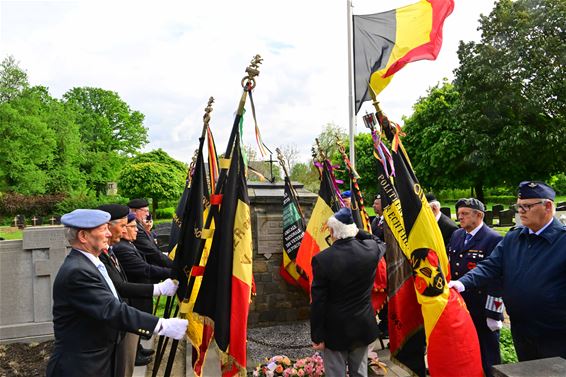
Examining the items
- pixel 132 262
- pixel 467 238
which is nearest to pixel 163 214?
pixel 132 262

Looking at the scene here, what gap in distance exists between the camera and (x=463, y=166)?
25.3 meters

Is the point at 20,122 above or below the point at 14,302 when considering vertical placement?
above

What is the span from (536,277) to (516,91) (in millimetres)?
22291

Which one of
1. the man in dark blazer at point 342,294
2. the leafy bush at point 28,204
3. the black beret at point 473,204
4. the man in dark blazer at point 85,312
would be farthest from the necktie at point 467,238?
the leafy bush at point 28,204

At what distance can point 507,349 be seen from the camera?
5.16 meters

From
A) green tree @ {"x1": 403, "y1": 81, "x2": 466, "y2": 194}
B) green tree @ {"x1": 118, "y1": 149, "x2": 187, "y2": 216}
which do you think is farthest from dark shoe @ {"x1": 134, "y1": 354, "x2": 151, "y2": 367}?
green tree @ {"x1": 118, "y1": 149, "x2": 187, "y2": 216}

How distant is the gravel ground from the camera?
5.47 m

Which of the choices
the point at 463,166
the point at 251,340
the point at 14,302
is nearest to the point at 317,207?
the point at 251,340

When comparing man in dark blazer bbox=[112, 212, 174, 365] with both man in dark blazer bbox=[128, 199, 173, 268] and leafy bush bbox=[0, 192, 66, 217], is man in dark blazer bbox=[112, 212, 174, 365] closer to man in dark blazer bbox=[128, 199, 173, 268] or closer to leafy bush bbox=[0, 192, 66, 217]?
man in dark blazer bbox=[128, 199, 173, 268]

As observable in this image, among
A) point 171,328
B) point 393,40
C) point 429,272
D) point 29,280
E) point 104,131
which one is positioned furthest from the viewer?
point 104,131

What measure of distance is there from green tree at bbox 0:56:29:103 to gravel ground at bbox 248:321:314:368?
37.3 meters

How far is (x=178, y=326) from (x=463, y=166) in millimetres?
25976

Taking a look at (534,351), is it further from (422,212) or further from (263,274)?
(263,274)

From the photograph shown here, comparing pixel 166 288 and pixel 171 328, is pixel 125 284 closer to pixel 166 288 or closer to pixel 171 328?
pixel 166 288
